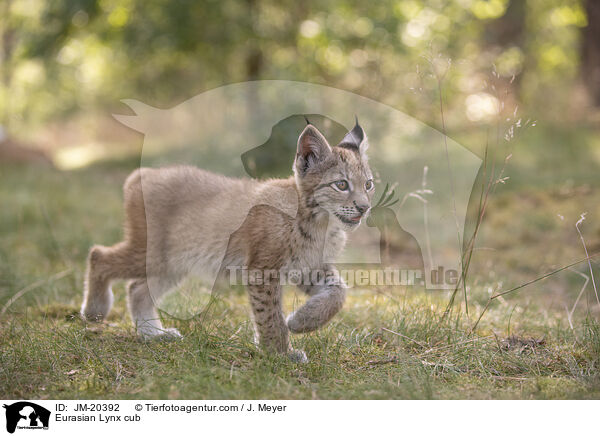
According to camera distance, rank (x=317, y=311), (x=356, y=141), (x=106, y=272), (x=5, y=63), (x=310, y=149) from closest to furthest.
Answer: (x=317, y=311) → (x=310, y=149) → (x=356, y=141) → (x=106, y=272) → (x=5, y=63)

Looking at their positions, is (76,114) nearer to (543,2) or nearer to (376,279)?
(543,2)

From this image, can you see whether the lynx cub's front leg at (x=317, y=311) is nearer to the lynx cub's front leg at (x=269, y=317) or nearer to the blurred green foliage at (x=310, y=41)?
the lynx cub's front leg at (x=269, y=317)

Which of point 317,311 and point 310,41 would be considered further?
point 310,41

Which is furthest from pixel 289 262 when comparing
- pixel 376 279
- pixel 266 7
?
pixel 266 7

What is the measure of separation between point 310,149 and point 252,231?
72 centimetres

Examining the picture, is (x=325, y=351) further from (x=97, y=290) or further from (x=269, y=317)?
(x=97, y=290)

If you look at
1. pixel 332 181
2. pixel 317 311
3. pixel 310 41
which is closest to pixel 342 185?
pixel 332 181

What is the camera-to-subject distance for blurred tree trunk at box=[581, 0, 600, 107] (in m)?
11.9

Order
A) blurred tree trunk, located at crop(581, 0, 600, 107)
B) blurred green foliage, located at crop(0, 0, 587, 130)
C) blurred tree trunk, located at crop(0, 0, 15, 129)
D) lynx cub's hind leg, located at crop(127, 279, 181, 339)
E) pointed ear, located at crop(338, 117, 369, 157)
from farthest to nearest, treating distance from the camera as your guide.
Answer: blurred tree trunk, located at crop(0, 0, 15, 129) < blurred tree trunk, located at crop(581, 0, 600, 107) < blurred green foliage, located at crop(0, 0, 587, 130) < lynx cub's hind leg, located at crop(127, 279, 181, 339) < pointed ear, located at crop(338, 117, 369, 157)

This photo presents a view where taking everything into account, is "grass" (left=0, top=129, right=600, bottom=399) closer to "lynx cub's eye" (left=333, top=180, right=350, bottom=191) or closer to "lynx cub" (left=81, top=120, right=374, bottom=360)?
"lynx cub" (left=81, top=120, right=374, bottom=360)

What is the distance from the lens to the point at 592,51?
12195 mm

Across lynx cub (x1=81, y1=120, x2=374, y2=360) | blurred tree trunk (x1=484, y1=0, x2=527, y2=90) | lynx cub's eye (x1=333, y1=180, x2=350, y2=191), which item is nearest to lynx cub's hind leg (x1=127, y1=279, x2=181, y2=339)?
lynx cub (x1=81, y1=120, x2=374, y2=360)

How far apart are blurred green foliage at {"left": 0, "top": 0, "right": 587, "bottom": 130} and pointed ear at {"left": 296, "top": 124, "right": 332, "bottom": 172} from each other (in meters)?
6.80

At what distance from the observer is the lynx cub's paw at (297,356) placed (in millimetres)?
3623
